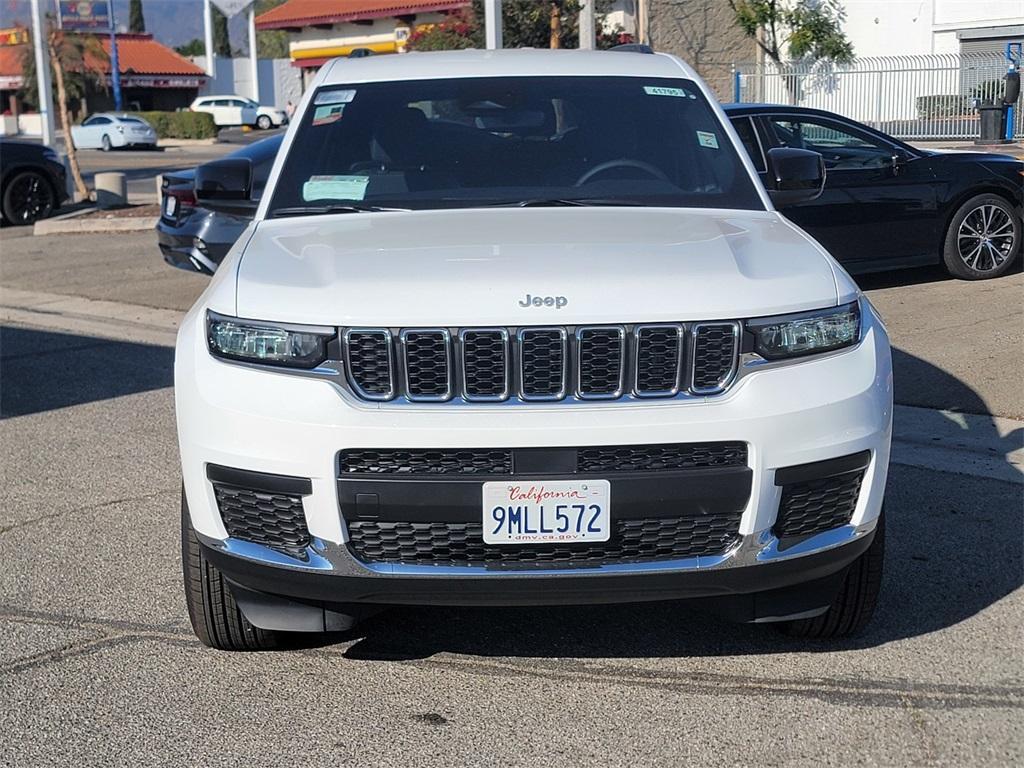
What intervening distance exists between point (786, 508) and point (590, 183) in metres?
1.74

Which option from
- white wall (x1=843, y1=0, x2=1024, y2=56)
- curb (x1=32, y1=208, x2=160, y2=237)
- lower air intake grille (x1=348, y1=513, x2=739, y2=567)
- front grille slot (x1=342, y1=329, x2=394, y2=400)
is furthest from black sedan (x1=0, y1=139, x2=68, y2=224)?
white wall (x1=843, y1=0, x2=1024, y2=56)

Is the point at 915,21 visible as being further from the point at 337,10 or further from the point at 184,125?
the point at 184,125

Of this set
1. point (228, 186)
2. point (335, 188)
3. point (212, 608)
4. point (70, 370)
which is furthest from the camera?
point (70, 370)

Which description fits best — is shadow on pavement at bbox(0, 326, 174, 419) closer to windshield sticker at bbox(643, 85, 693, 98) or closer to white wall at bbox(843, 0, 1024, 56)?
windshield sticker at bbox(643, 85, 693, 98)

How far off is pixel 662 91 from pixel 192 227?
7.20 m

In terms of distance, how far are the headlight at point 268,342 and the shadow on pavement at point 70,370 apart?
4628 mm

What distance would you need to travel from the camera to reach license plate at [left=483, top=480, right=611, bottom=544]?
3539 mm

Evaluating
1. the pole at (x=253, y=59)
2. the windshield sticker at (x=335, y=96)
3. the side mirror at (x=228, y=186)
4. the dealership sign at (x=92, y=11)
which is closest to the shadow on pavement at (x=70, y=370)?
the side mirror at (x=228, y=186)

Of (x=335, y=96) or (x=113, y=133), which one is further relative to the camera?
(x=113, y=133)

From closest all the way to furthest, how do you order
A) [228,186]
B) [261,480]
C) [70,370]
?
[261,480]
[228,186]
[70,370]

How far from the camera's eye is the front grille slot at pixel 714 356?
3.64 meters

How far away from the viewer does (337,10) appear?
56125 millimetres

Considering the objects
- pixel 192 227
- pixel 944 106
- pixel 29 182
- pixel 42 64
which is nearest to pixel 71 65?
pixel 42 64

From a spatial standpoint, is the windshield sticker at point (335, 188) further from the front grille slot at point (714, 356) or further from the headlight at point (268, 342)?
the front grille slot at point (714, 356)
